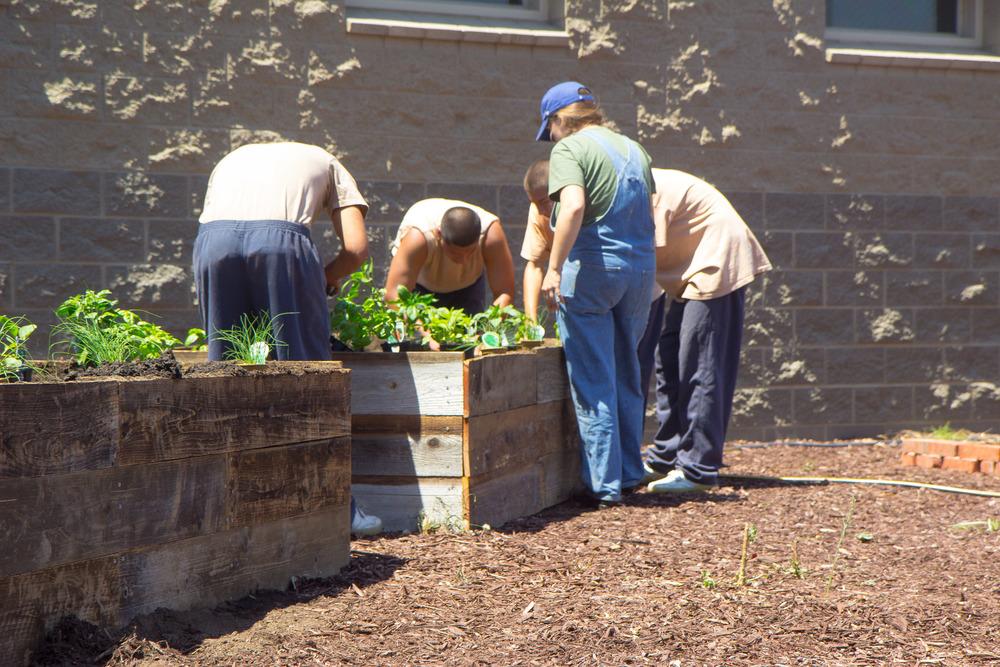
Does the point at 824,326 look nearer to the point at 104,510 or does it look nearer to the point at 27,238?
the point at 27,238

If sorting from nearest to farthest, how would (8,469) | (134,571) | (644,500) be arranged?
(8,469) → (134,571) → (644,500)

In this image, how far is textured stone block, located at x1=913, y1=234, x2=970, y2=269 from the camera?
25.6 feet

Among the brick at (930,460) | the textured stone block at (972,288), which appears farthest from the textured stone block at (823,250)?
the brick at (930,460)

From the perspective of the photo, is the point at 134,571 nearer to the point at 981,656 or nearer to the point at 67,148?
the point at 981,656

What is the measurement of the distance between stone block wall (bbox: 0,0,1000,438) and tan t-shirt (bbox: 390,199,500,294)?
991 mm

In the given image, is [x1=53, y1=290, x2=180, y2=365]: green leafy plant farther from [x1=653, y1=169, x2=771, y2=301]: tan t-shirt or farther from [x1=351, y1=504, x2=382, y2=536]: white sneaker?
[x1=653, y1=169, x2=771, y2=301]: tan t-shirt

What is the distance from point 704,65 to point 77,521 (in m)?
5.42

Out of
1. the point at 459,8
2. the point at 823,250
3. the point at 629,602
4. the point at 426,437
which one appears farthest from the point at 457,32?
the point at 629,602

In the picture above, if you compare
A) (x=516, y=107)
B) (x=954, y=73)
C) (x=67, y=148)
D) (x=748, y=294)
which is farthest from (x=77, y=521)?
(x=954, y=73)

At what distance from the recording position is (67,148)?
616 centimetres

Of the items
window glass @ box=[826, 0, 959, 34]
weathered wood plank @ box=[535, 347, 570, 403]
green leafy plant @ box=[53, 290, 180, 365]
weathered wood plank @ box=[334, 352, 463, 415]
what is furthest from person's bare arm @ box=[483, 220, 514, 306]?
window glass @ box=[826, 0, 959, 34]

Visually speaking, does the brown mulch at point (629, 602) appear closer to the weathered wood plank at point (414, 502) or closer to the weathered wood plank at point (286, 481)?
the weathered wood plank at point (414, 502)

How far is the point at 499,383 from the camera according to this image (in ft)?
15.1

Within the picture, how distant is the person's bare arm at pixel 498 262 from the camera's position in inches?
224
